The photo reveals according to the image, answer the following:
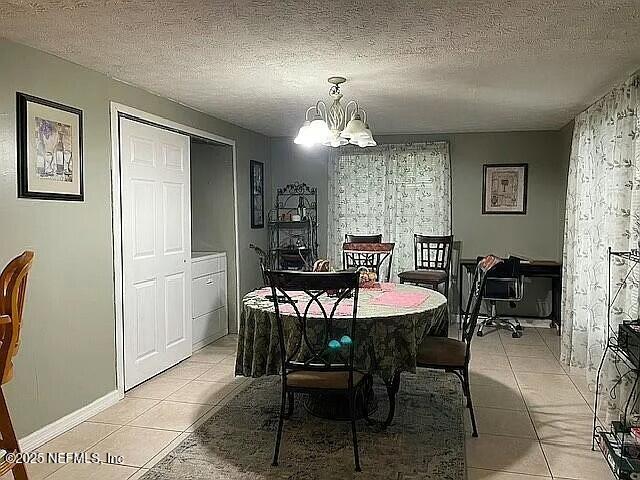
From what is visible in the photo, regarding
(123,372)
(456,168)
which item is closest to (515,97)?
(456,168)

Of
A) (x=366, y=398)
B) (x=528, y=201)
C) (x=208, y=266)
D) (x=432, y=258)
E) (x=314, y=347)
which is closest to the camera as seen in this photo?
(x=314, y=347)

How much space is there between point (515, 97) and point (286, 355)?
9.26ft

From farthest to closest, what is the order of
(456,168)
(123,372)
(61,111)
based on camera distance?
(456,168) → (123,372) → (61,111)

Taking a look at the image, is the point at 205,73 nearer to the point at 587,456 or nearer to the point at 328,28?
the point at 328,28

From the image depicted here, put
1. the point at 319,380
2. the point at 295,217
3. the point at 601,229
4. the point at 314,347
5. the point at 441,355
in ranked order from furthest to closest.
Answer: the point at 295,217 < the point at 601,229 < the point at 441,355 < the point at 314,347 < the point at 319,380

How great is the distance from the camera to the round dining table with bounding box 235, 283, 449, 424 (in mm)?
3039

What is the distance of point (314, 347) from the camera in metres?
3.03

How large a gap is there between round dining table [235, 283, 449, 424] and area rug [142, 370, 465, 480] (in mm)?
255

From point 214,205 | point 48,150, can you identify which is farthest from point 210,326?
point 48,150

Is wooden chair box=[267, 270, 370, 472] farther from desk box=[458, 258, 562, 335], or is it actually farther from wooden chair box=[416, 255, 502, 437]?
desk box=[458, 258, 562, 335]

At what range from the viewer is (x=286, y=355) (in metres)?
3.05

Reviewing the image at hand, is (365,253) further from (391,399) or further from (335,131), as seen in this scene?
(391,399)

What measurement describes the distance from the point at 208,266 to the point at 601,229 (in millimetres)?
3463

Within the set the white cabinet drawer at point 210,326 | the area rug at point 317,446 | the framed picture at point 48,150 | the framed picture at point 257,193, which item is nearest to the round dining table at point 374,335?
the area rug at point 317,446
